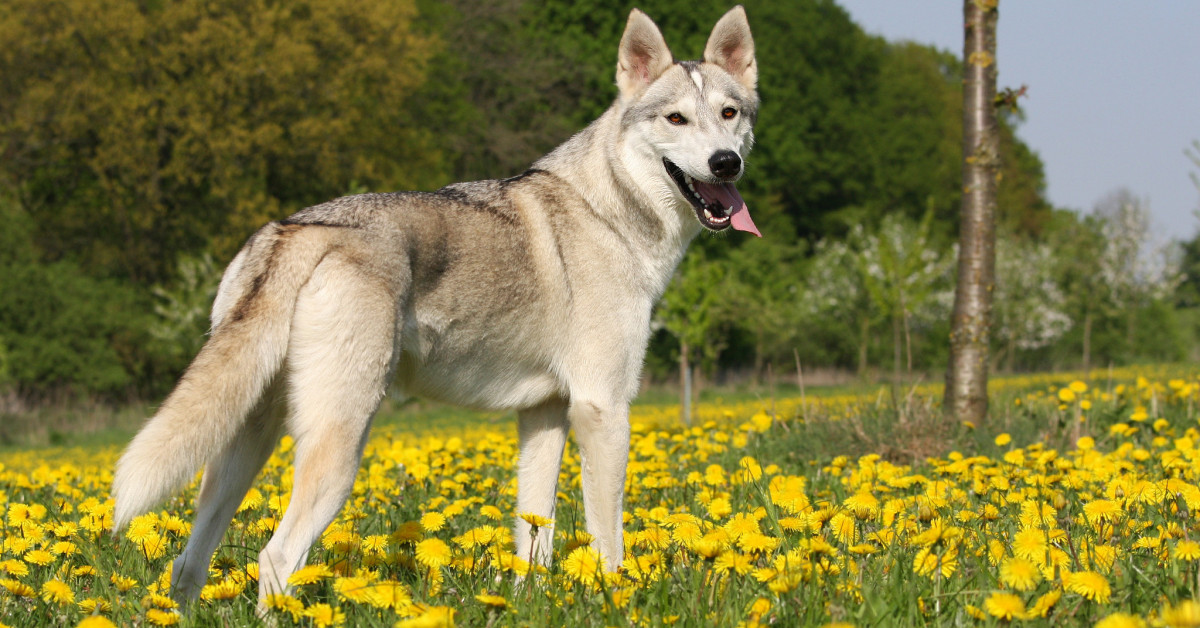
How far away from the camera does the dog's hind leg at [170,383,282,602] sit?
10.8 ft

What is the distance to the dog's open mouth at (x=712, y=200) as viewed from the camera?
439 centimetres

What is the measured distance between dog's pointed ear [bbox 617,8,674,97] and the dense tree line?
11881 mm

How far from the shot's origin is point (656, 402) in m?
28.8

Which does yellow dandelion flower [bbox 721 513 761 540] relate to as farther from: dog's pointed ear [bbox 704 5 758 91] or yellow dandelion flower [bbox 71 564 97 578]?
dog's pointed ear [bbox 704 5 758 91]

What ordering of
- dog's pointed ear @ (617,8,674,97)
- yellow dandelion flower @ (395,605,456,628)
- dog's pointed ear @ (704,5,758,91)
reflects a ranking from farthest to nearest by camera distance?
dog's pointed ear @ (704,5,758,91)
dog's pointed ear @ (617,8,674,97)
yellow dandelion flower @ (395,605,456,628)

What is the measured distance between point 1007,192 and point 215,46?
43.4 metres

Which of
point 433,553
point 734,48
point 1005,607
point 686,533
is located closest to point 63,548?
point 433,553

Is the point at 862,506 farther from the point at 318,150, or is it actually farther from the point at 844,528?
the point at 318,150

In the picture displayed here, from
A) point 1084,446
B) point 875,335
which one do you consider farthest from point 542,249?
point 875,335

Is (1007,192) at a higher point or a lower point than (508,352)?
Answer: higher

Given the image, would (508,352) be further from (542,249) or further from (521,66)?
(521,66)

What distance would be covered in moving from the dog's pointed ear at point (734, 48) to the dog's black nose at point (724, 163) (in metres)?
0.87

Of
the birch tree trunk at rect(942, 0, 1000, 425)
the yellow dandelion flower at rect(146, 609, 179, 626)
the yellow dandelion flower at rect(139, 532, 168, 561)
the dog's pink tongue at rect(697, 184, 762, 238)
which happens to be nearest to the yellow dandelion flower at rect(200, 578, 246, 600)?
the yellow dandelion flower at rect(146, 609, 179, 626)

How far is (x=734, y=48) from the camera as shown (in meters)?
5.02
